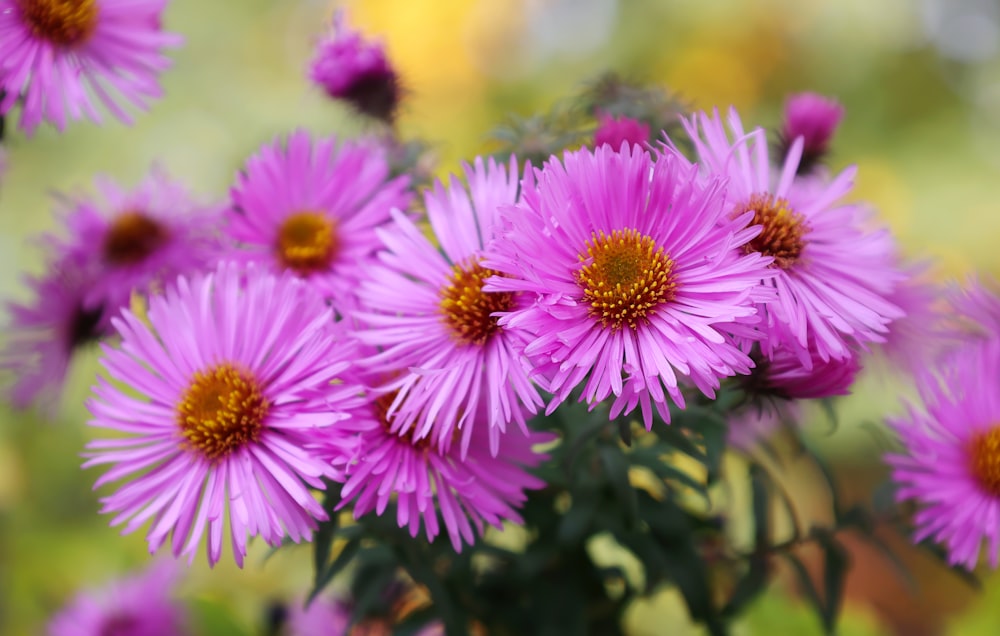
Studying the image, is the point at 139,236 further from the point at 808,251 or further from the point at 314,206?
the point at 808,251

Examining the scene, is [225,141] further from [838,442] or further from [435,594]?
[435,594]

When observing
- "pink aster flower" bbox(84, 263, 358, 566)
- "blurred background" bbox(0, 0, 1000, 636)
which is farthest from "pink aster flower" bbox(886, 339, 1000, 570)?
"blurred background" bbox(0, 0, 1000, 636)

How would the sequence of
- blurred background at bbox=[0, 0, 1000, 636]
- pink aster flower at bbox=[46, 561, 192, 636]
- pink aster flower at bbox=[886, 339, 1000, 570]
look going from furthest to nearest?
blurred background at bbox=[0, 0, 1000, 636] < pink aster flower at bbox=[46, 561, 192, 636] < pink aster flower at bbox=[886, 339, 1000, 570]

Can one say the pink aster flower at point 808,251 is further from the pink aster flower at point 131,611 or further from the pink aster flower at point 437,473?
the pink aster flower at point 131,611

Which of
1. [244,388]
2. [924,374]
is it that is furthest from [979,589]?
[244,388]

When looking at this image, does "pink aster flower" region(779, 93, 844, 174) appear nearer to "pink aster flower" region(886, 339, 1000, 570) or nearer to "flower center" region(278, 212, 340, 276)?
"pink aster flower" region(886, 339, 1000, 570)

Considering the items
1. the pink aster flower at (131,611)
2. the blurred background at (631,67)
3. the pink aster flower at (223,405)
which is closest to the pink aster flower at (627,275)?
the pink aster flower at (223,405)

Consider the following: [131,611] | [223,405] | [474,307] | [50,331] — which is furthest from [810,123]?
[131,611]
